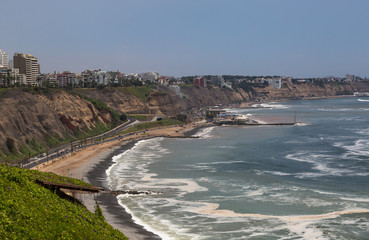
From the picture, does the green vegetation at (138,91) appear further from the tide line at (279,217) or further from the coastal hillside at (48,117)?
the tide line at (279,217)

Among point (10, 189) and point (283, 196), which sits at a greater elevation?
point (10, 189)

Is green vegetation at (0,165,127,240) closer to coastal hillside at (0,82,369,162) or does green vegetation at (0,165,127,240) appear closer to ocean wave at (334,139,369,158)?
coastal hillside at (0,82,369,162)

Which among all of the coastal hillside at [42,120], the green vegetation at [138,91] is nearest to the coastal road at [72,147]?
the coastal hillside at [42,120]

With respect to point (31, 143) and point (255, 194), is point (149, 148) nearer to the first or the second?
point (31, 143)

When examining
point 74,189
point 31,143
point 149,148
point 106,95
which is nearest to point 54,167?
point 31,143

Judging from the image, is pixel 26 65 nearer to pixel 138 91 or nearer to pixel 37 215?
pixel 138 91

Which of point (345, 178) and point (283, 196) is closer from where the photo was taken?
point (283, 196)

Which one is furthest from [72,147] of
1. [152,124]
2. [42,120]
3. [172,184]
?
[152,124]
